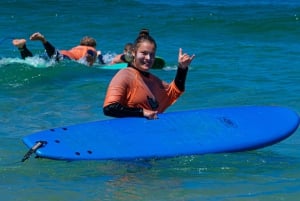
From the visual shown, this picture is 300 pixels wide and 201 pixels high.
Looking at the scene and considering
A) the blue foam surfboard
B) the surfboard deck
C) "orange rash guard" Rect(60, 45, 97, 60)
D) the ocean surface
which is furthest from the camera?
"orange rash guard" Rect(60, 45, 97, 60)

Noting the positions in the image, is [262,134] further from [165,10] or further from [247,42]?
[165,10]

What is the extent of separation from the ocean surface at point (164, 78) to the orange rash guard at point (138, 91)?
1.42ft

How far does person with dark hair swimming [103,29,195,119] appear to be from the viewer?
5.19m

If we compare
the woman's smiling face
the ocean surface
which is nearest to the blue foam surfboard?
the ocean surface

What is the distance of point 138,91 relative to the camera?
5.27m

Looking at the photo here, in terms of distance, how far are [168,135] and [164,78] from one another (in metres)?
5.58

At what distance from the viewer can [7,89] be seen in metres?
9.85

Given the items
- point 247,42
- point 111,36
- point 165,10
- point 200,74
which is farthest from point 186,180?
point 165,10

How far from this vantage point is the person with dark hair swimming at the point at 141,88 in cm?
519

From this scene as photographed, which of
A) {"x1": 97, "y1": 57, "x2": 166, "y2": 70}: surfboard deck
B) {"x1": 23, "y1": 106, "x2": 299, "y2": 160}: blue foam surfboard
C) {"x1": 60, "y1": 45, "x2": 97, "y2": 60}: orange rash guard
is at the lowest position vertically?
{"x1": 97, "y1": 57, "x2": 166, "y2": 70}: surfboard deck

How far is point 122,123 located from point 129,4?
52.6ft

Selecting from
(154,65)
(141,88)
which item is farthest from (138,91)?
(154,65)

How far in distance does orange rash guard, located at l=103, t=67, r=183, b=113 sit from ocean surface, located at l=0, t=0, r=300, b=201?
43 cm

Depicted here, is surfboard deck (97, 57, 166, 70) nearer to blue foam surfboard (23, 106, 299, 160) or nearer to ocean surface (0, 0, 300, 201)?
ocean surface (0, 0, 300, 201)
